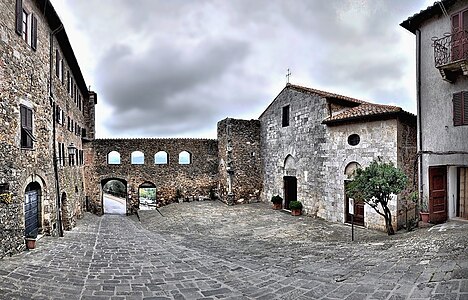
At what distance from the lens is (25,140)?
9633mm

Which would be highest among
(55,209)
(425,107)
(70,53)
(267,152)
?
(70,53)

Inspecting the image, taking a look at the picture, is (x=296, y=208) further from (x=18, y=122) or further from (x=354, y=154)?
(x=18, y=122)

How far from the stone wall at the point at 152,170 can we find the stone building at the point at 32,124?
758 cm

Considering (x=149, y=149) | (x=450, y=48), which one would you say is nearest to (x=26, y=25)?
(x=450, y=48)

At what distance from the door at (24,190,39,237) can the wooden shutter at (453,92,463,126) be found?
13921 mm

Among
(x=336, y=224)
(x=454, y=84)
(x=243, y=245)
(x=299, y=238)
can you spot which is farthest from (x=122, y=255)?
(x=454, y=84)

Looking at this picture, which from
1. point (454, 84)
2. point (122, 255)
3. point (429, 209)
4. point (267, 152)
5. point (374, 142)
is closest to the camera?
point (122, 255)

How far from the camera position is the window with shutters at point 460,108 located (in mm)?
9930

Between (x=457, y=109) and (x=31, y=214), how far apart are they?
14322mm

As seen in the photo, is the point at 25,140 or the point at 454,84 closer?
the point at 25,140

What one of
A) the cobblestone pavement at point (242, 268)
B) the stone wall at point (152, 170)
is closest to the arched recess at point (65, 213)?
the cobblestone pavement at point (242, 268)

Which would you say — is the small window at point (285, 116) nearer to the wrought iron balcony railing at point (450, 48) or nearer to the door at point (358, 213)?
the door at point (358, 213)

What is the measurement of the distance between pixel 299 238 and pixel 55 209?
9837 millimetres

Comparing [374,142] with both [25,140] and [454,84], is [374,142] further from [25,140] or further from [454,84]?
[25,140]
